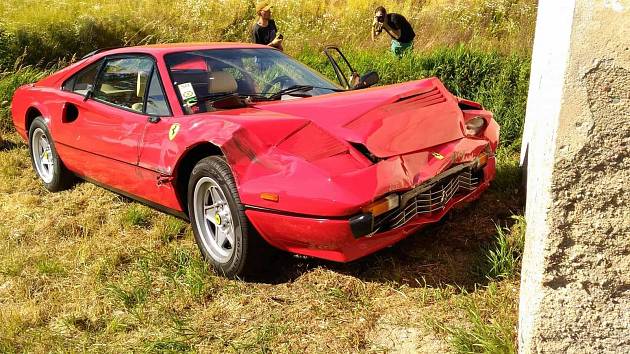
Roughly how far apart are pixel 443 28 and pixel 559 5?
9240mm

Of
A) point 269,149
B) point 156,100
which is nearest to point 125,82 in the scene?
point 156,100

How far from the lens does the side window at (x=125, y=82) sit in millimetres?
4090

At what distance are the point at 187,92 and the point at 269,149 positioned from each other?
3.57 ft

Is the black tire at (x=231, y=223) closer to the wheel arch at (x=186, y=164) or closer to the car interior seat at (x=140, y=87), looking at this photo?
the wheel arch at (x=186, y=164)

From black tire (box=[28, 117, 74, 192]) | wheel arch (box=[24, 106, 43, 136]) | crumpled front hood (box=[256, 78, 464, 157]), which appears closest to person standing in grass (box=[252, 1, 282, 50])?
wheel arch (box=[24, 106, 43, 136])

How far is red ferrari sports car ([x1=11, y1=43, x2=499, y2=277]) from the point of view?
Answer: 2.81 m

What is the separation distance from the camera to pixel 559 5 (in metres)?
Result: 2.15

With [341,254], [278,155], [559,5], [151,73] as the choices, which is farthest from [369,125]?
[151,73]

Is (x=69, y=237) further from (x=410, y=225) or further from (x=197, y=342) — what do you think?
(x=410, y=225)

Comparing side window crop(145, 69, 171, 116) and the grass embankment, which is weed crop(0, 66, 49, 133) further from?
side window crop(145, 69, 171, 116)

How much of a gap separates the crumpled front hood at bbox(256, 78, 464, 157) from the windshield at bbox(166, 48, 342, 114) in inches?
13.5

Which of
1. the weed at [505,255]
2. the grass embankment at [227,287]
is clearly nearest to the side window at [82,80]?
the grass embankment at [227,287]

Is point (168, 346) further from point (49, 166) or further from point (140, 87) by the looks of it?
point (49, 166)

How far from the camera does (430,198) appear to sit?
9.91 feet
